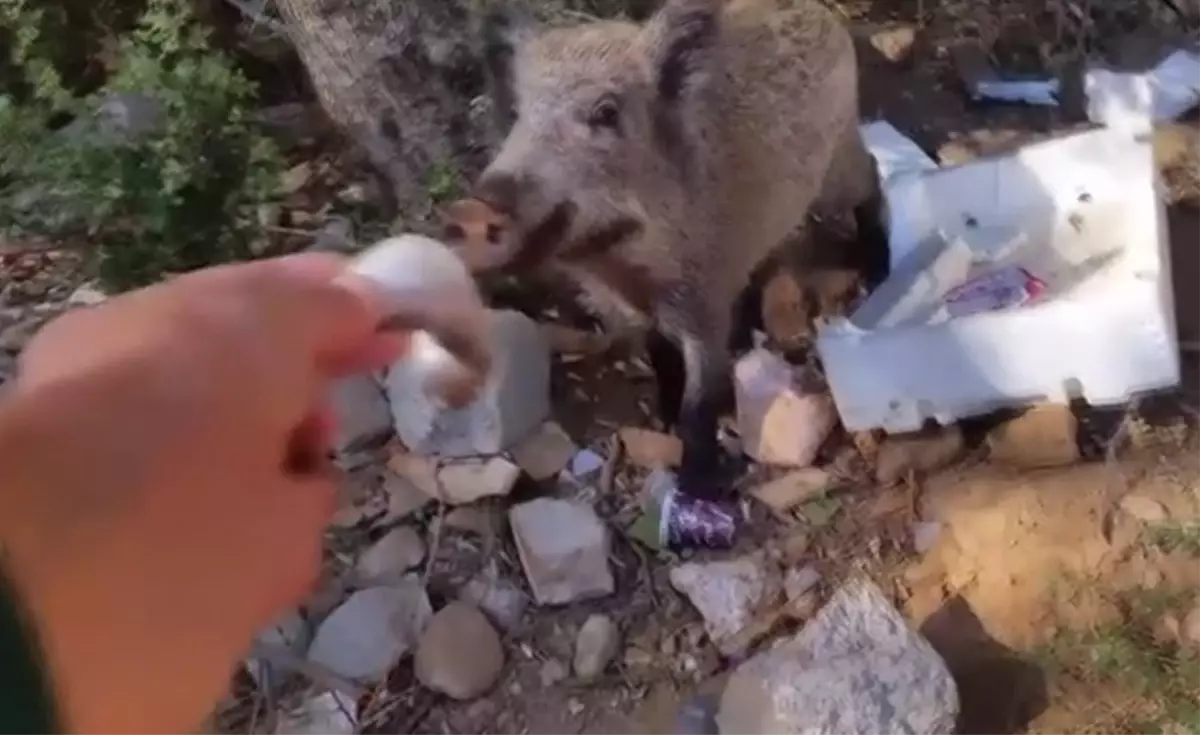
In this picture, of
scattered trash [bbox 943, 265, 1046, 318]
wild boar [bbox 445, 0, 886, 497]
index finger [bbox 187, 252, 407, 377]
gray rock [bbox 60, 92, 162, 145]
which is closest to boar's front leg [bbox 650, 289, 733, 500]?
wild boar [bbox 445, 0, 886, 497]

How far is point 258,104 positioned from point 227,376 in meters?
2.21

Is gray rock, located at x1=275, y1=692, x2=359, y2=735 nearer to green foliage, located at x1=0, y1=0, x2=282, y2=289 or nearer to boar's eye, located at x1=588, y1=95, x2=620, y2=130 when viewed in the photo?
green foliage, located at x1=0, y1=0, x2=282, y2=289

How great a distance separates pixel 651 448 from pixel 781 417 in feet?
0.65

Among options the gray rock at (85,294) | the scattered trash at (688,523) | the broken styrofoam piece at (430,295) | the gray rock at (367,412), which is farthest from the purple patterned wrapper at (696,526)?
the broken styrofoam piece at (430,295)

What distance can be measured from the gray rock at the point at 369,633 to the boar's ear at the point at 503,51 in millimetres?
736

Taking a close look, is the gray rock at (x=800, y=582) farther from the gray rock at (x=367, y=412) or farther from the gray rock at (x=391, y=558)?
the gray rock at (x=367, y=412)

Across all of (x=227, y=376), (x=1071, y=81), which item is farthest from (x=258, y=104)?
(x=227, y=376)

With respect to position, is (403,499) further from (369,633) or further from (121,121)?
(121,121)

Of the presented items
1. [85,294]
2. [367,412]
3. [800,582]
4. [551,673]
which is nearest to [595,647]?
[551,673]

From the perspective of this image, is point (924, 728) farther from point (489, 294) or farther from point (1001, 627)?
point (489, 294)

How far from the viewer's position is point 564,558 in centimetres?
204

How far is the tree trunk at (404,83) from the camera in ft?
7.45

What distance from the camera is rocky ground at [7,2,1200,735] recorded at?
183cm

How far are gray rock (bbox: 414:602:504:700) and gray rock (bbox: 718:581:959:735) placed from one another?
0.32 m
